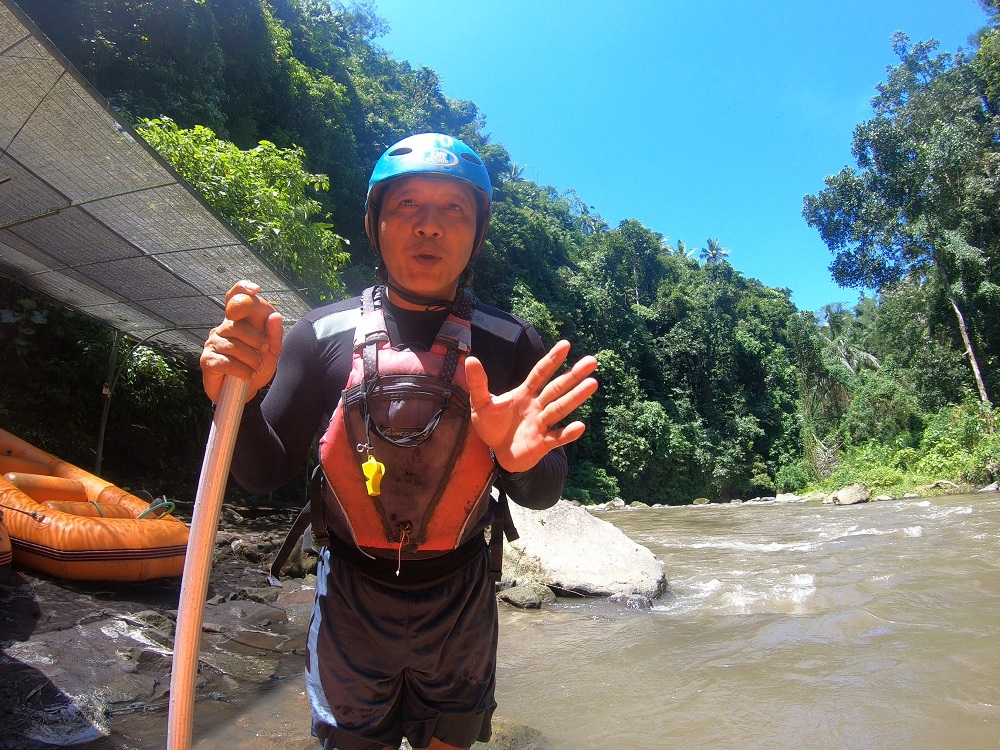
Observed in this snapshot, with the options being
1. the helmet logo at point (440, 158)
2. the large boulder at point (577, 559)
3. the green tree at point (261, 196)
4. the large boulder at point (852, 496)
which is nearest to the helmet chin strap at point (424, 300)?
the helmet logo at point (440, 158)

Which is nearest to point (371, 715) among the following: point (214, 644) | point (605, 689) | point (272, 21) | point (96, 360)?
point (605, 689)

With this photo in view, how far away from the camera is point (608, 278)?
2834 cm

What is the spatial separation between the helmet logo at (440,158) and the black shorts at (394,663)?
909mm

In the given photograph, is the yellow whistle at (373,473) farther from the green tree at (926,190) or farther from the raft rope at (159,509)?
the green tree at (926,190)

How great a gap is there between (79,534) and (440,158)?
372 centimetres

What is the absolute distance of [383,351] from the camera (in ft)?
4.28

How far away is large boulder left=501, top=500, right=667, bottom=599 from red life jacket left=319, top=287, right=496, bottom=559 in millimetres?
4200

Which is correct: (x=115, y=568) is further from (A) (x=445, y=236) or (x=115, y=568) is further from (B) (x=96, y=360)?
(B) (x=96, y=360)

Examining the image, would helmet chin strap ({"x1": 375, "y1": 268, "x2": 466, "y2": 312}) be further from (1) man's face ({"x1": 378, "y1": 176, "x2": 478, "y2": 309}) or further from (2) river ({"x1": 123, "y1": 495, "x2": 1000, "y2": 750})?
(2) river ({"x1": 123, "y1": 495, "x2": 1000, "y2": 750})

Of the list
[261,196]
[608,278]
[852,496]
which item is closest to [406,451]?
[261,196]

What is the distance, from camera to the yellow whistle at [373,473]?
1192 mm

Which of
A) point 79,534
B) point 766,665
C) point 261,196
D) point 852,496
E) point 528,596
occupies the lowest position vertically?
point 852,496

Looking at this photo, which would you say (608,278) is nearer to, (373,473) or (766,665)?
(766,665)

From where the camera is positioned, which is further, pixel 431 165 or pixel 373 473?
pixel 431 165
